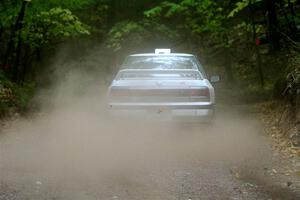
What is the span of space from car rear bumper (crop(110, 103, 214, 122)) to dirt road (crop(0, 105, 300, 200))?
18 centimetres

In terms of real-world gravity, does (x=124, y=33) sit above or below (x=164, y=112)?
above

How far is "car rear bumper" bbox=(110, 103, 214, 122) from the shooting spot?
9367 millimetres

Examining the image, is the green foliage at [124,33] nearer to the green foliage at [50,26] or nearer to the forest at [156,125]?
the forest at [156,125]

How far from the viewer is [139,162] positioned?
7.80 metres

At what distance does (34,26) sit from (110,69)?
5912 millimetres

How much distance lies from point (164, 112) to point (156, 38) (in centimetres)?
1024

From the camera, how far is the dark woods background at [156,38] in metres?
14.8

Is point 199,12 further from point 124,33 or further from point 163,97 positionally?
point 163,97

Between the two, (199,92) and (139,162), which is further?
(199,92)

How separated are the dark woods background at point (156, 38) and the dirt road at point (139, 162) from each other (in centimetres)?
196

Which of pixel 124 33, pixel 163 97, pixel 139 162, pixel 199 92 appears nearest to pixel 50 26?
pixel 124 33

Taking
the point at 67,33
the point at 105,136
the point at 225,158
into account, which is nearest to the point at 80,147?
the point at 105,136

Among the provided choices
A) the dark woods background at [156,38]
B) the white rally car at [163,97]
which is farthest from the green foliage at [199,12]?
the white rally car at [163,97]

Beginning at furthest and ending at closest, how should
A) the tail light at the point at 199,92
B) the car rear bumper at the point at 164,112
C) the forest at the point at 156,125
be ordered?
the tail light at the point at 199,92 → the car rear bumper at the point at 164,112 → the forest at the point at 156,125
